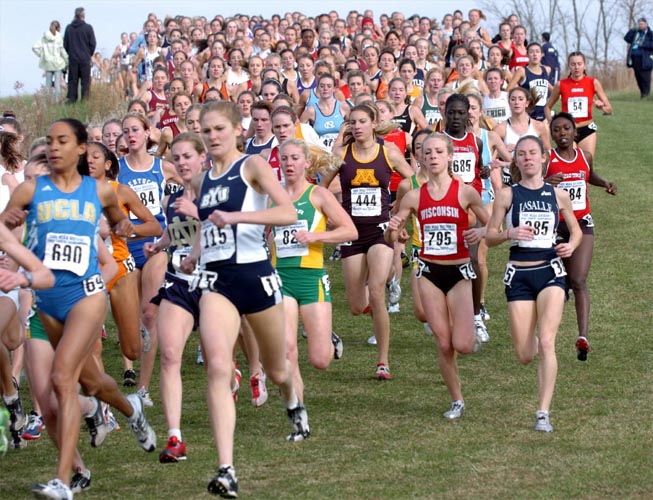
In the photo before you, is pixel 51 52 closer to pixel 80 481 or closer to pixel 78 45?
pixel 78 45

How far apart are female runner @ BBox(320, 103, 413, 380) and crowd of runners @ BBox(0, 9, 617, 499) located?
18 mm

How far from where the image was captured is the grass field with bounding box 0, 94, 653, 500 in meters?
7.49

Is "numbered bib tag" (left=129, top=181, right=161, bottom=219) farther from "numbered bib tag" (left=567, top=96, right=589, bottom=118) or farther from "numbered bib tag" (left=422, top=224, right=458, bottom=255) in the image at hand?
"numbered bib tag" (left=567, top=96, right=589, bottom=118)

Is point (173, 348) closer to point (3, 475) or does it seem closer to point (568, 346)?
point (3, 475)

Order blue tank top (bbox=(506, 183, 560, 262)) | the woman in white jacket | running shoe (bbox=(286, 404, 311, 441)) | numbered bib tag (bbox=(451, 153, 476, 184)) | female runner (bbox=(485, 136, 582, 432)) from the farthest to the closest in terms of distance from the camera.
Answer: the woman in white jacket < numbered bib tag (bbox=(451, 153, 476, 184)) < blue tank top (bbox=(506, 183, 560, 262)) < female runner (bbox=(485, 136, 582, 432)) < running shoe (bbox=(286, 404, 311, 441))

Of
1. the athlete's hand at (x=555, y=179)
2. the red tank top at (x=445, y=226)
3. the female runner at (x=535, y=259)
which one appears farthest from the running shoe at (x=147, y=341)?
the athlete's hand at (x=555, y=179)

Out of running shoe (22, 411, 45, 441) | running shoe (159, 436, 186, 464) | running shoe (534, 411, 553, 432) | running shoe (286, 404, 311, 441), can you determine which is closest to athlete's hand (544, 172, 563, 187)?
running shoe (534, 411, 553, 432)

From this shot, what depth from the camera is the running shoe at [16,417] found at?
8.96 m

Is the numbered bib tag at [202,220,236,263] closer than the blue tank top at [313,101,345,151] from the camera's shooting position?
Yes

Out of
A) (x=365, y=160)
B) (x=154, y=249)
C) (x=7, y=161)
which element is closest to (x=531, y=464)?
(x=154, y=249)

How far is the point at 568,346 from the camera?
39.1 ft

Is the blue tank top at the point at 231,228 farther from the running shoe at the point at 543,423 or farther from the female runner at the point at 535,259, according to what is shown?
the running shoe at the point at 543,423

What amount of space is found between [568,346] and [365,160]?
8.35ft

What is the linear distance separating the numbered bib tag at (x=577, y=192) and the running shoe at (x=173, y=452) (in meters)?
4.75
